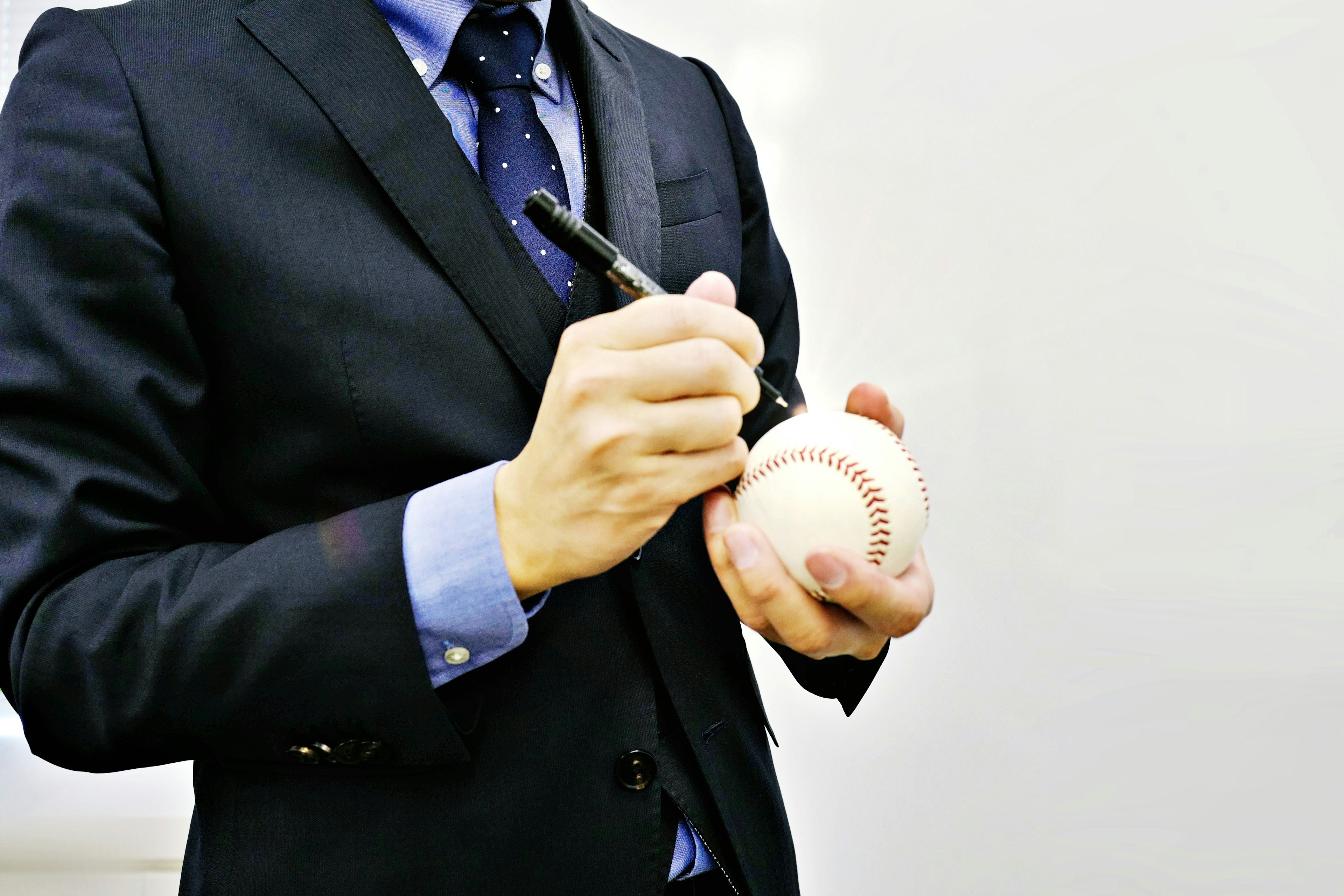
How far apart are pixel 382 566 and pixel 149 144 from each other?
0.41 metres

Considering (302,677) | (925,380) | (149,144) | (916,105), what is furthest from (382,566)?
(916,105)

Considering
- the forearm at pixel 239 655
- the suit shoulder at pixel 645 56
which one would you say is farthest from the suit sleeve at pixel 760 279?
the forearm at pixel 239 655

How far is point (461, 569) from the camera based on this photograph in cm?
69

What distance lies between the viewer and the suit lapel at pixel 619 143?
86 cm

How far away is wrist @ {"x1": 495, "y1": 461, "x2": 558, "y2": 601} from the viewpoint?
68cm

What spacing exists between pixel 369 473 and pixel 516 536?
172mm

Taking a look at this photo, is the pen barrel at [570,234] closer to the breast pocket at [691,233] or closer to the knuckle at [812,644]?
the breast pocket at [691,233]

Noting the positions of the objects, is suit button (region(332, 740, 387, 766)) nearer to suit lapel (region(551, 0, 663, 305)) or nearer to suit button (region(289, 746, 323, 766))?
suit button (region(289, 746, 323, 766))

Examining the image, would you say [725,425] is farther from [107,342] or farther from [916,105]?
[916,105]

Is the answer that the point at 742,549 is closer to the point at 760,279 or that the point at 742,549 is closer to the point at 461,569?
the point at 461,569

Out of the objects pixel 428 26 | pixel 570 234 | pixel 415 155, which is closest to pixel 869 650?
pixel 570 234

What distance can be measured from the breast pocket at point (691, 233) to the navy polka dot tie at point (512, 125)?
117mm

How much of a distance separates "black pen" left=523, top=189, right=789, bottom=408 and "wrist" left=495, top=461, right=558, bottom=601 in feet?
0.54

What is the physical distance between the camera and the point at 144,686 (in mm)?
674
